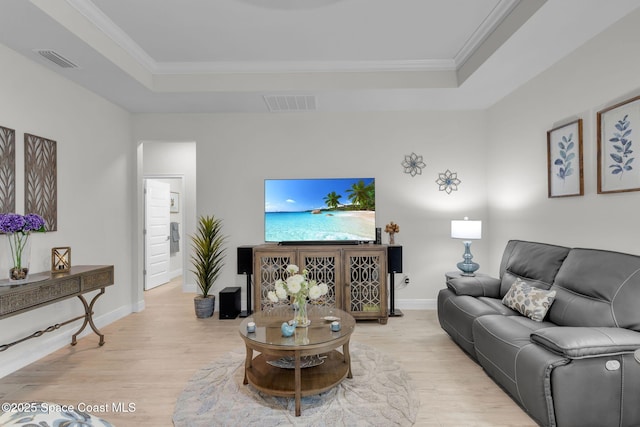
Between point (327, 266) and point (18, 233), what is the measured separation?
2.84 metres

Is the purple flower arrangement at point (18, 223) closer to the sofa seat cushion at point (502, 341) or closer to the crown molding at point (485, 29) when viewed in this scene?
the sofa seat cushion at point (502, 341)

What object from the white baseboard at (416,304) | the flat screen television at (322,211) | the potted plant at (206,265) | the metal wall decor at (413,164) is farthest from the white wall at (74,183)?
the metal wall decor at (413,164)

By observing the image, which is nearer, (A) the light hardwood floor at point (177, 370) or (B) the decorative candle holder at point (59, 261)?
(A) the light hardwood floor at point (177, 370)

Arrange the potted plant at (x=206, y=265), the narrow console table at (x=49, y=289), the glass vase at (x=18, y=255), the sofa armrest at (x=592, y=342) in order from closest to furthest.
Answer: the sofa armrest at (x=592, y=342) < the narrow console table at (x=49, y=289) < the glass vase at (x=18, y=255) < the potted plant at (x=206, y=265)

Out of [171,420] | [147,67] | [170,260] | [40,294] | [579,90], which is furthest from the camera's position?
[170,260]

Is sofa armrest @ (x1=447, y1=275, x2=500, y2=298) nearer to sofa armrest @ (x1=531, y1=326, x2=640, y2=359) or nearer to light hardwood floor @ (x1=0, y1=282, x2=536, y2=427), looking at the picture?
light hardwood floor @ (x1=0, y1=282, x2=536, y2=427)

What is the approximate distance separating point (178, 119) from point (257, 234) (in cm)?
186

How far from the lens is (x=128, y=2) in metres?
2.56

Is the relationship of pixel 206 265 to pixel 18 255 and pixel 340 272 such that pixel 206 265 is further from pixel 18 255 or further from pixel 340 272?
pixel 18 255

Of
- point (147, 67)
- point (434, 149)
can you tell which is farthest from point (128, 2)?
point (434, 149)

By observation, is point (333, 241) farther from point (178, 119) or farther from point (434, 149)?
point (178, 119)

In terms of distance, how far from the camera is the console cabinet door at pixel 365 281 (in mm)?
3914

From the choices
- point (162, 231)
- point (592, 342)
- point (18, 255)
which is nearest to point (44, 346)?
point (18, 255)

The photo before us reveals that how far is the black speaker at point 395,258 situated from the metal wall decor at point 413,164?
3.50ft
